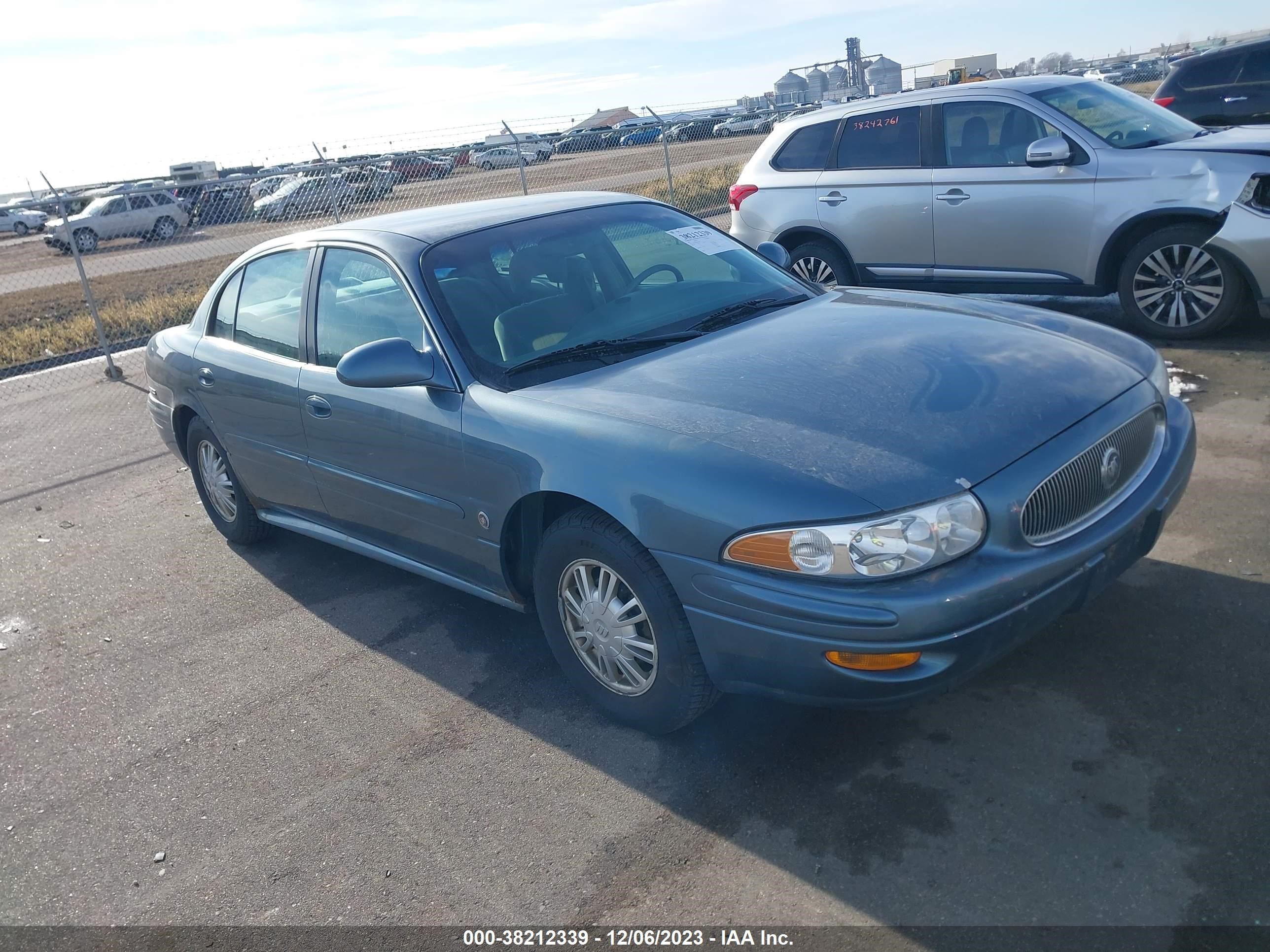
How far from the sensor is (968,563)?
9.34ft

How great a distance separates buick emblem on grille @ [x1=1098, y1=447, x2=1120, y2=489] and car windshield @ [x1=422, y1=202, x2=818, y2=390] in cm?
150

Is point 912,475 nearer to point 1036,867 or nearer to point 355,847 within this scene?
point 1036,867

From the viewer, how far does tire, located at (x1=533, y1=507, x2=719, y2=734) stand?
10.5 feet

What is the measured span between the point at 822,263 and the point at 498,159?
9069mm

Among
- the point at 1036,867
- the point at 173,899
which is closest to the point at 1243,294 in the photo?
the point at 1036,867

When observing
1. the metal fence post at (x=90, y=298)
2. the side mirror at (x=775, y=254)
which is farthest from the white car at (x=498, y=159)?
the side mirror at (x=775, y=254)

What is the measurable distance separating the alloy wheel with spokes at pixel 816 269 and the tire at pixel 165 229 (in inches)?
871

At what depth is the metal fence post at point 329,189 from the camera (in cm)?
1280

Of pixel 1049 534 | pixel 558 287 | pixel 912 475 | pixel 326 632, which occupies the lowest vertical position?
pixel 326 632

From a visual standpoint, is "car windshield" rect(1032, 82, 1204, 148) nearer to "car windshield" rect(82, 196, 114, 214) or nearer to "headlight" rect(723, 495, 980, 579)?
"headlight" rect(723, 495, 980, 579)

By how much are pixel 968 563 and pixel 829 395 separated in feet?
2.34

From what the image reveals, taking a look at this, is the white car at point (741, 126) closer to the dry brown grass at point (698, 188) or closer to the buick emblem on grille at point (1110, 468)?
the dry brown grass at point (698, 188)

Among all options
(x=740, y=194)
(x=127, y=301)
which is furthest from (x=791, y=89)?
(x=740, y=194)

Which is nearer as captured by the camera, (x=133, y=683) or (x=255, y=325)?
(x=133, y=683)
